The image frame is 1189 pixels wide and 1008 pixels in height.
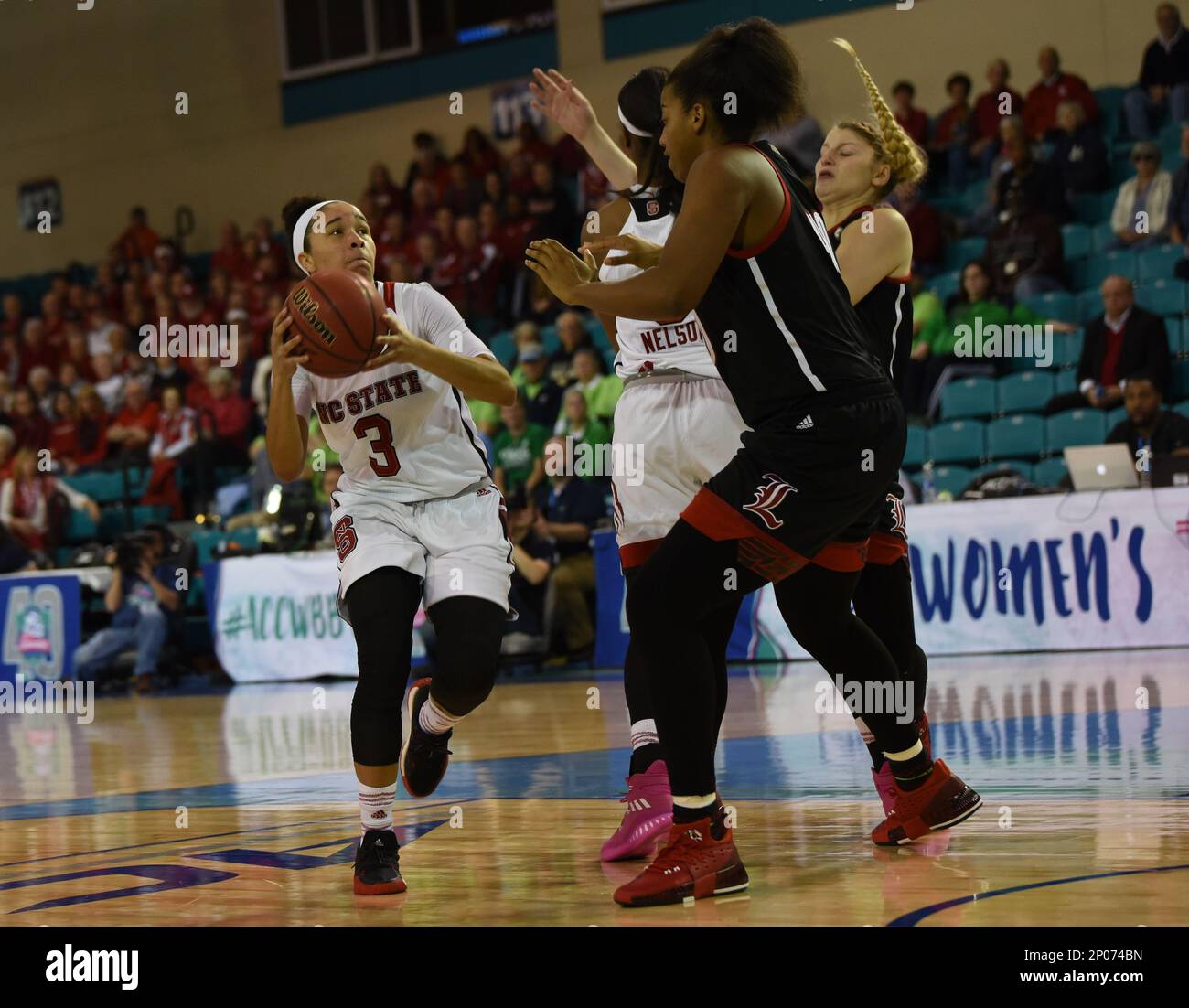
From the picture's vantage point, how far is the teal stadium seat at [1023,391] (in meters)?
12.1

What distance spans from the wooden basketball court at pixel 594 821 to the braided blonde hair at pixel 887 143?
1.88 meters

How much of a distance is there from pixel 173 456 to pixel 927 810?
40.5ft

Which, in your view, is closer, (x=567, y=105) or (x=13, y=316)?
(x=567, y=105)

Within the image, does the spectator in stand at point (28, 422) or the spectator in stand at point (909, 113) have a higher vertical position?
the spectator in stand at point (909, 113)

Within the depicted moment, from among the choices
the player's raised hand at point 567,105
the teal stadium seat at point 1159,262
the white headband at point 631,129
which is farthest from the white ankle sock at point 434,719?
the teal stadium seat at point 1159,262

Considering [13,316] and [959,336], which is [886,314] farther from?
[13,316]

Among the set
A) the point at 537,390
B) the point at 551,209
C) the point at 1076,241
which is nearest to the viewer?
the point at 1076,241

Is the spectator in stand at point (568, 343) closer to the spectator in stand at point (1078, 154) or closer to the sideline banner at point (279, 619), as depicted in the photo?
the sideline banner at point (279, 619)

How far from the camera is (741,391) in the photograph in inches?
144

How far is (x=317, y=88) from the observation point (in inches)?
798

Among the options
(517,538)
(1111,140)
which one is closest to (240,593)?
(517,538)

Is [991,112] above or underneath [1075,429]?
above

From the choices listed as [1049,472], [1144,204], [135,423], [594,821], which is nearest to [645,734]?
[594,821]

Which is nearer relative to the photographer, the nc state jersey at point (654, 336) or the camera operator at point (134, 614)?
the nc state jersey at point (654, 336)
